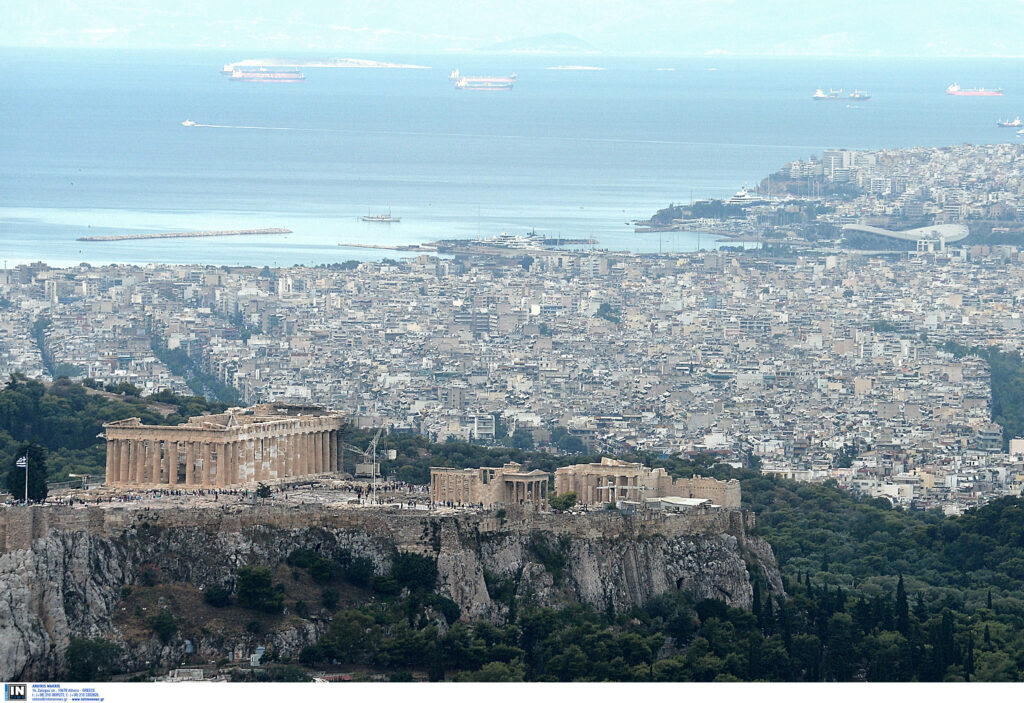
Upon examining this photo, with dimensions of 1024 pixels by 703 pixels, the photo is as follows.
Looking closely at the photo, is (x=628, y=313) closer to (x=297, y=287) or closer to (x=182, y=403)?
(x=297, y=287)

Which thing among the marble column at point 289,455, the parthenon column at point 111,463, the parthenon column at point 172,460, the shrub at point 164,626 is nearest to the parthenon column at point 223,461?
the parthenon column at point 172,460

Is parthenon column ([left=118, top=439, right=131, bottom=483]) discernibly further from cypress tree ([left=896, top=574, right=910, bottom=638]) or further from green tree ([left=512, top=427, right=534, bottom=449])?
green tree ([left=512, top=427, right=534, bottom=449])

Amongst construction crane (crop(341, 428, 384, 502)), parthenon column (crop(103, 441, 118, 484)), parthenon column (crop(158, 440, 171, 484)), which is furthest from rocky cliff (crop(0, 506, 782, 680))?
construction crane (crop(341, 428, 384, 502))

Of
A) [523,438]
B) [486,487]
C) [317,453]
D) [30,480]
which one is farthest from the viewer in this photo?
[523,438]

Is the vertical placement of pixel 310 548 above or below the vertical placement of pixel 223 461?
below

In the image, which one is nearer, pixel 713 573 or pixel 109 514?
pixel 109 514

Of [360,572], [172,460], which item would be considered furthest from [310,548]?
[172,460]

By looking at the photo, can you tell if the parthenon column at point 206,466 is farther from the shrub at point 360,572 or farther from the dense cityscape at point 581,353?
the dense cityscape at point 581,353

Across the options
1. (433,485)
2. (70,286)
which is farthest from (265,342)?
(433,485)

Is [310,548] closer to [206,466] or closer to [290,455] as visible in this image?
[206,466]
